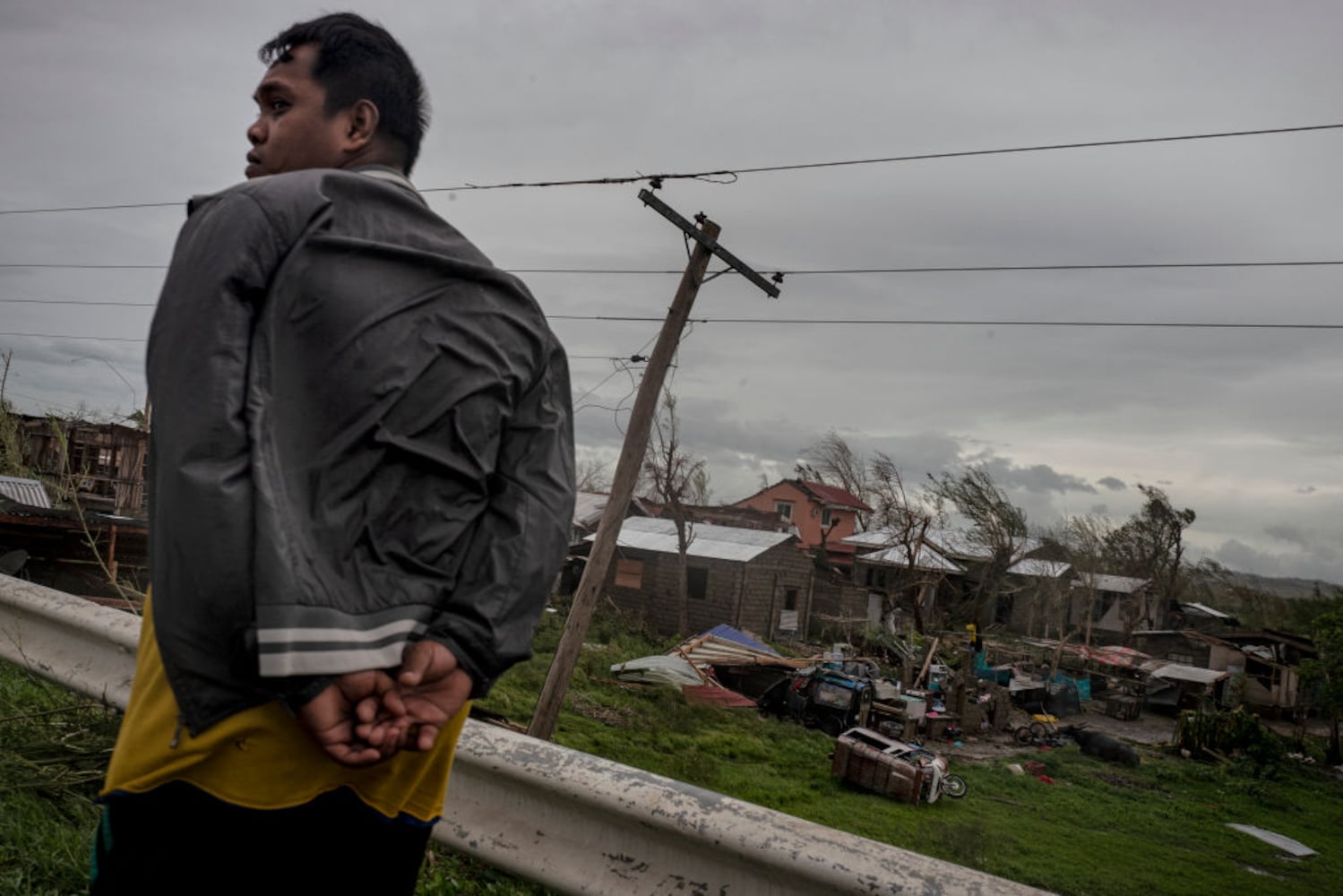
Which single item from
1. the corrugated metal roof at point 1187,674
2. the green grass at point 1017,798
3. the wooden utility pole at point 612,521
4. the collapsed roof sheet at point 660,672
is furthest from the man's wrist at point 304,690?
the corrugated metal roof at point 1187,674

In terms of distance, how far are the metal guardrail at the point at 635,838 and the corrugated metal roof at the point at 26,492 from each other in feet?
56.4

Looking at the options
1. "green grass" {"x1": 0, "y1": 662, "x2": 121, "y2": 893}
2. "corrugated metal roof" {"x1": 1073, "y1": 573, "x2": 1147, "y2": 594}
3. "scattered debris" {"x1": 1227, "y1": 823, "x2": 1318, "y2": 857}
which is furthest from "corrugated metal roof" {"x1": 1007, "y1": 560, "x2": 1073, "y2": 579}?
"green grass" {"x1": 0, "y1": 662, "x2": 121, "y2": 893}

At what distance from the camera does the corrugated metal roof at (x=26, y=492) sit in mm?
16094

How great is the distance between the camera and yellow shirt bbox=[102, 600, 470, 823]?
105cm

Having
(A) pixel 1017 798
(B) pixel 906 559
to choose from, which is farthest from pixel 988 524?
(A) pixel 1017 798

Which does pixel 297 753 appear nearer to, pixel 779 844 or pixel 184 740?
pixel 184 740

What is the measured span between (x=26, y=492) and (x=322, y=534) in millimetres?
19569

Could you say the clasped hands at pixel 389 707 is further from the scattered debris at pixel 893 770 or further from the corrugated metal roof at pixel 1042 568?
the corrugated metal roof at pixel 1042 568

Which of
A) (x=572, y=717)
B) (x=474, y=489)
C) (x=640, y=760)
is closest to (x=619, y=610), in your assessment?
(x=572, y=717)

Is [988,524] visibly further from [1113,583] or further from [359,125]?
[359,125]

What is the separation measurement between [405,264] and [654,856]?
1.32 meters

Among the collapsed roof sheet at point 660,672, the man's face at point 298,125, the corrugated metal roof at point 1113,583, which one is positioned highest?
the corrugated metal roof at point 1113,583

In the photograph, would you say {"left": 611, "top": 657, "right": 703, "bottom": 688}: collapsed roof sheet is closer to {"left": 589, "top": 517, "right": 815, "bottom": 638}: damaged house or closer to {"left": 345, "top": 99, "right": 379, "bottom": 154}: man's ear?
{"left": 589, "top": 517, "right": 815, "bottom": 638}: damaged house

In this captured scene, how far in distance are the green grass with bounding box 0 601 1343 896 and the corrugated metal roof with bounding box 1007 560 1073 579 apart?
22.8m
